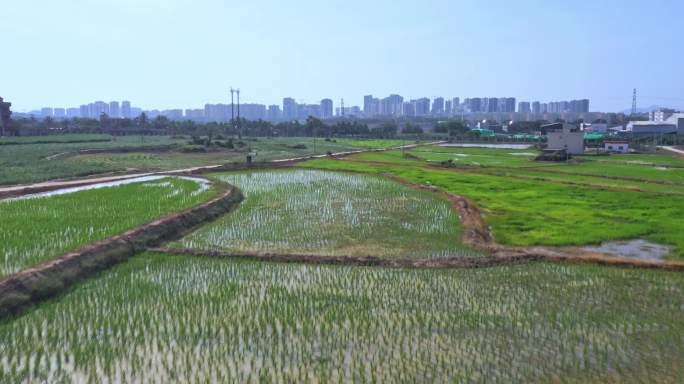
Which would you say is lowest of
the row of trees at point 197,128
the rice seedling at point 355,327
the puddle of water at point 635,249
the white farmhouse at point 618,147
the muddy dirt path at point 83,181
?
the rice seedling at point 355,327

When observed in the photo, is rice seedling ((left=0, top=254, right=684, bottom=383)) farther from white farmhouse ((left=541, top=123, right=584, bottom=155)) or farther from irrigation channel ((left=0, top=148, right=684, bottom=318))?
white farmhouse ((left=541, top=123, right=584, bottom=155))

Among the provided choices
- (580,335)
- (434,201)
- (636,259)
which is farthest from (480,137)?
(580,335)

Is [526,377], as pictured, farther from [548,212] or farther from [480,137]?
[480,137]

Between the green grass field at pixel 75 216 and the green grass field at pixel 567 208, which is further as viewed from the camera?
the green grass field at pixel 567 208

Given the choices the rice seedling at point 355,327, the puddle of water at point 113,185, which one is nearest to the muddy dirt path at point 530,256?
the rice seedling at point 355,327

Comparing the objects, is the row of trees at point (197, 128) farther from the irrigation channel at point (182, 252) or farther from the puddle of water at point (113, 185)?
the irrigation channel at point (182, 252)

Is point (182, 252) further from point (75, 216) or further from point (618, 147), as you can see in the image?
point (618, 147)

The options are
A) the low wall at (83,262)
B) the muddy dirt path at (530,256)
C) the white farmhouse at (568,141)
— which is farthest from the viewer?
the white farmhouse at (568,141)
